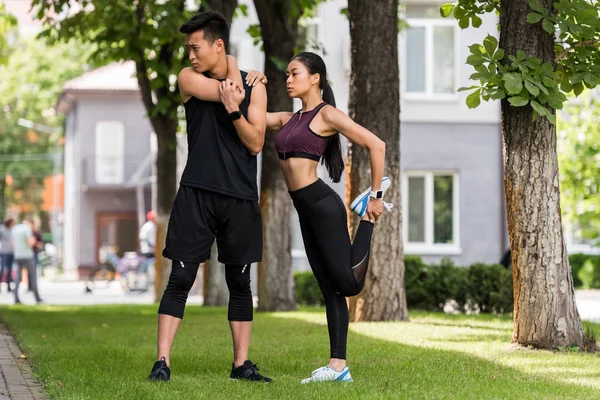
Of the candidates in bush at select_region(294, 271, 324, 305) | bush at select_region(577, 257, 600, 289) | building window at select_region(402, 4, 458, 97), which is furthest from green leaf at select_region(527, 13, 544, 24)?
bush at select_region(577, 257, 600, 289)

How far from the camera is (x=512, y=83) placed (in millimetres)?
8789

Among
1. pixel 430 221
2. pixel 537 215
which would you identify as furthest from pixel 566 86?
pixel 430 221

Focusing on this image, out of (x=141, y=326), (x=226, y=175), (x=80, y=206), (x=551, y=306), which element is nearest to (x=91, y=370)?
(x=226, y=175)

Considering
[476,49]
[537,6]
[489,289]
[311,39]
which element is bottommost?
[489,289]

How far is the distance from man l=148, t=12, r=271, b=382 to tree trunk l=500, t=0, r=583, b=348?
2.76 m

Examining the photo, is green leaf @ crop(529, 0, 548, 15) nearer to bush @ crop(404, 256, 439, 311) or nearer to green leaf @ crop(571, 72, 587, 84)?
green leaf @ crop(571, 72, 587, 84)

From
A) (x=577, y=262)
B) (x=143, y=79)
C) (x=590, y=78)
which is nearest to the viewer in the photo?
(x=590, y=78)

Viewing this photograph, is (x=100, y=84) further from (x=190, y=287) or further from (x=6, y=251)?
(x=190, y=287)

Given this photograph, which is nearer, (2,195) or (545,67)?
(545,67)

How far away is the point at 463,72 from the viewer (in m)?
28.1

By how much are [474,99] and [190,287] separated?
2.76 metres

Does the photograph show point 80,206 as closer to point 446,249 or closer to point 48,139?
point 48,139

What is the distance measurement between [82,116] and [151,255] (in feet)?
83.8

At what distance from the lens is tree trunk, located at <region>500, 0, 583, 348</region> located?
9.34 meters
